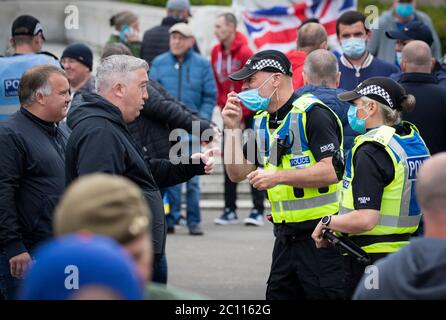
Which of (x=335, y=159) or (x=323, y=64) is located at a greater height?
(x=323, y=64)

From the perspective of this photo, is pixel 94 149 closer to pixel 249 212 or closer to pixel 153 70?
pixel 153 70

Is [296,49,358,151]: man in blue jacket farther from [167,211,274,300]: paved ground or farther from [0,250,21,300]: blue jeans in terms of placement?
[0,250,21,300]: blue jeans

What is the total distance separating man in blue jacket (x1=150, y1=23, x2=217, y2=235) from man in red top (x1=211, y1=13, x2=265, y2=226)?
0.55 meters

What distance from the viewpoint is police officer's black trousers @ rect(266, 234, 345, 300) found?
651cm

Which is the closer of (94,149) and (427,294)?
(427,294)

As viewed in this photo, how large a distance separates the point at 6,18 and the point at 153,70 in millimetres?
9558

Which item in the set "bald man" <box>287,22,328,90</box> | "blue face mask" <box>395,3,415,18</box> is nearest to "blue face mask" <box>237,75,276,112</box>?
"bald man" <box>287,22,328,90</box>

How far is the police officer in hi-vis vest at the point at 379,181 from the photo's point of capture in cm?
591

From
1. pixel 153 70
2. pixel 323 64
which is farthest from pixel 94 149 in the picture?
pixel 153 70

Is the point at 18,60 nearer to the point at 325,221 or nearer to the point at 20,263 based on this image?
the point at 20,263

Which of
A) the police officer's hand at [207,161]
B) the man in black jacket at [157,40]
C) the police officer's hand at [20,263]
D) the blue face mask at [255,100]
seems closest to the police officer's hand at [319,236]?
the police officer's hand at [207,161]

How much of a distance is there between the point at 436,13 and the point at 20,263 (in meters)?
14.4

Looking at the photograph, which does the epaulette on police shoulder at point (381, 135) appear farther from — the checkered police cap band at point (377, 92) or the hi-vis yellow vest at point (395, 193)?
the checkered police cap band at point (377, 92)

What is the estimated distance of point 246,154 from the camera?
6.95m
